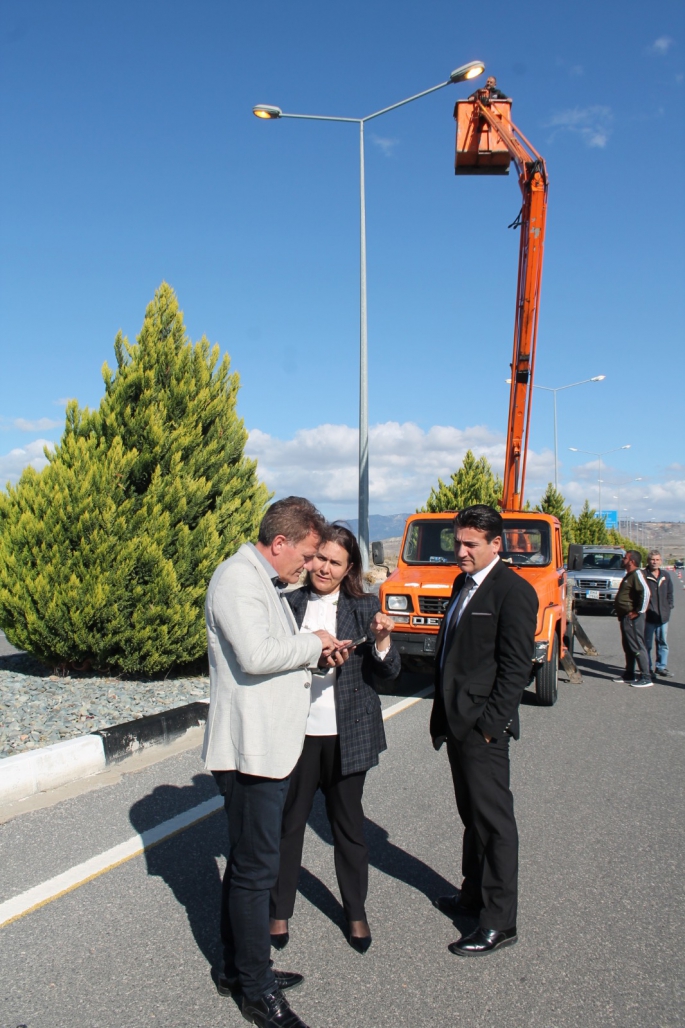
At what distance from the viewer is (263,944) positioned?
290 centimetres

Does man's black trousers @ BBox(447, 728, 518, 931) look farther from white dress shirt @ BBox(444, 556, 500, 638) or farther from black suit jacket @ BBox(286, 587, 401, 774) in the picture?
white dress shirt @ BBox(444, 556, 500, 638)

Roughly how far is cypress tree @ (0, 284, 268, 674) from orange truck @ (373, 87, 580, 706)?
2245 millimetres

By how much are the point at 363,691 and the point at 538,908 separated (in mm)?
1412

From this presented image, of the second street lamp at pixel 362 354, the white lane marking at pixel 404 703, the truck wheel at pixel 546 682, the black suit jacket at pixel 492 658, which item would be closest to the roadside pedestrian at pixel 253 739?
the black suit jacket at pixel 492 658

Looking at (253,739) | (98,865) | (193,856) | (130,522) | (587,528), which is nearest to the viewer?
(253,739)

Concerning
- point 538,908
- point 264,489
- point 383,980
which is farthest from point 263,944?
point 264,489

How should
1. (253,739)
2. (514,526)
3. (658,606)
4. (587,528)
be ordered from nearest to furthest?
(253,739) < (514,526) < (658,606) < (587,528)

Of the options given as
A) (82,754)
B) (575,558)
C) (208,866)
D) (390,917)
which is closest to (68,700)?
(82,754)

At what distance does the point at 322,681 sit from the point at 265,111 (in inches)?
527

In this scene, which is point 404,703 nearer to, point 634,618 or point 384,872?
point 634,618

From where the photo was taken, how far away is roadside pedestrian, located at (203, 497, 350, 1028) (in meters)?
2.84

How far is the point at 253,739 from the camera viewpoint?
2.86 metres

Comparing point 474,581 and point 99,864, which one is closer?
point 474,581

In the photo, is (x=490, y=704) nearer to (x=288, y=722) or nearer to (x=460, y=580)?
A: (x=460, y=580)
